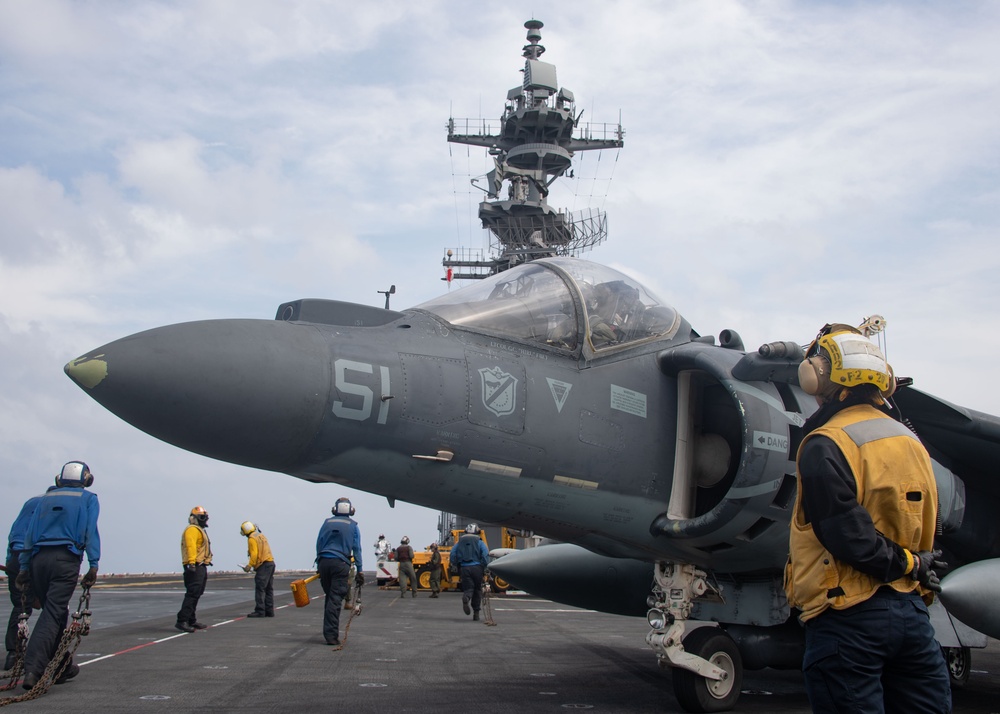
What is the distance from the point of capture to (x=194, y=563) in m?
12.2

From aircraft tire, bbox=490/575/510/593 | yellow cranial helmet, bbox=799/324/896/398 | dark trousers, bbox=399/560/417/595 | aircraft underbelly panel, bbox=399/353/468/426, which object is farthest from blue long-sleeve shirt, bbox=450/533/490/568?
yellow cranial helmet, bbox=799/324/896/398

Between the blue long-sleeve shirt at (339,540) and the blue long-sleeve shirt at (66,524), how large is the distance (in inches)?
157

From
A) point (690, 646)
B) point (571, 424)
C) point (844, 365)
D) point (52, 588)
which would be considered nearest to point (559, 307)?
point (571, 424)

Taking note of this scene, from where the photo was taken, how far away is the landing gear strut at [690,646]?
6027 millimetres

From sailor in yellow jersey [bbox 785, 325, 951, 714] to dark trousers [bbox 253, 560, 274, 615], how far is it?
1348cm

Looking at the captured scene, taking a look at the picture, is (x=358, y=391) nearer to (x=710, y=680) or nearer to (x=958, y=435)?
(x=710, y=680)

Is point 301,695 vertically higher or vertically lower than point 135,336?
lower

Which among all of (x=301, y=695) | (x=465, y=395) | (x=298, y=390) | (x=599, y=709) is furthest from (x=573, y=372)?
(x=301, y=695)

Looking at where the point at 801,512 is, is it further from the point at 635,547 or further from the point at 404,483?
the point at 635,547

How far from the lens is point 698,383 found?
6.25 meters

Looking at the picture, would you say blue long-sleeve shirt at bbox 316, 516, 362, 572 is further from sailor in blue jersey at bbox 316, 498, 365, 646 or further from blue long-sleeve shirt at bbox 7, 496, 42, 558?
blue long-sleeve shirt at bbox 7, 496, 42, 558

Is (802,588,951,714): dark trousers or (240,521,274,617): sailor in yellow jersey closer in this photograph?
(802,588,951,714): dark trousers

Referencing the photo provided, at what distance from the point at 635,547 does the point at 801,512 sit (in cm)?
313

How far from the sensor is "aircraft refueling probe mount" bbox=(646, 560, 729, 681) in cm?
600
